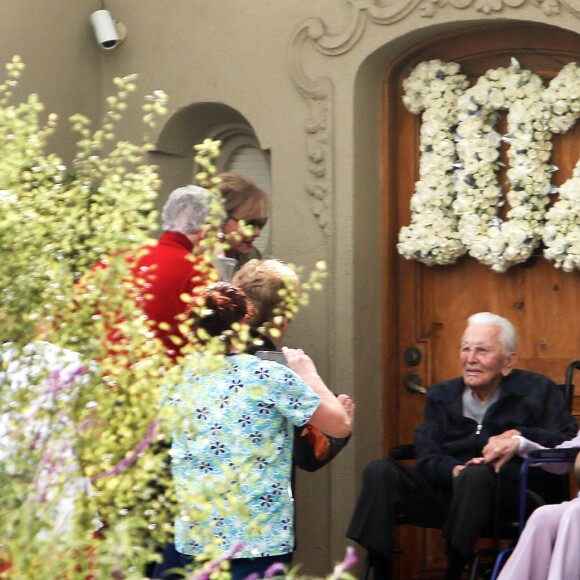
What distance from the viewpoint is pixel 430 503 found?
549cm

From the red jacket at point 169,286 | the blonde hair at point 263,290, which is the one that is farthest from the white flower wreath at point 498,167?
the blonde hair at point 263,290

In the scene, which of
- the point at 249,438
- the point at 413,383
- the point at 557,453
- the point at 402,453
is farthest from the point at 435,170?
the point at 249,438

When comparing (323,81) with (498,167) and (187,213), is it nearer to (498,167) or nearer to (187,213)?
(498,167)

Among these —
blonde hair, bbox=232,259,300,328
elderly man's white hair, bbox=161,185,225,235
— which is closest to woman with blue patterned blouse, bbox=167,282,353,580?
blonde hair, bbox=232,259,300,328

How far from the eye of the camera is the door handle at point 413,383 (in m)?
6.62

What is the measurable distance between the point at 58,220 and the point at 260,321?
2.04 m

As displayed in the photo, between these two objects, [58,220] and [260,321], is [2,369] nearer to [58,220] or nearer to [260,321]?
[58,220]

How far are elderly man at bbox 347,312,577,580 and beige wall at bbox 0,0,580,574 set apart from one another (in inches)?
33.8

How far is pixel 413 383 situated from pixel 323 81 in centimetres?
151

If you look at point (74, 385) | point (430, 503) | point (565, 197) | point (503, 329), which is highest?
point (565, 197)

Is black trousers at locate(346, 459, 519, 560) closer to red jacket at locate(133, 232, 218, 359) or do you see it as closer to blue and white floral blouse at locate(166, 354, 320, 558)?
red jacket at locate(133, 232, 218, 359)

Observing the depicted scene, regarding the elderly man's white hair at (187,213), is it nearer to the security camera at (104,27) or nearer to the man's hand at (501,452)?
the man's hand at (501,452)

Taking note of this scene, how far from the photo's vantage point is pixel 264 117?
671cm

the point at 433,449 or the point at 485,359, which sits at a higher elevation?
the point at 485,359
